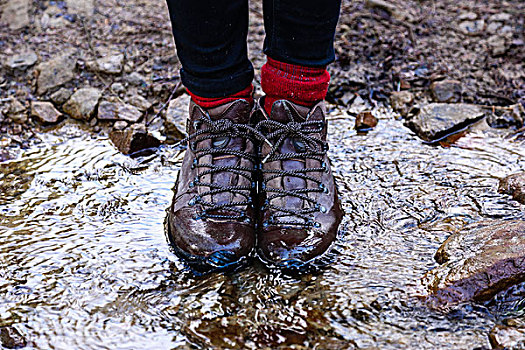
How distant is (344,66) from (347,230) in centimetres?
159

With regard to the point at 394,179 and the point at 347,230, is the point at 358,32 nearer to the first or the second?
the point at 394,179

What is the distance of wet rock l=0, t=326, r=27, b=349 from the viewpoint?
149 centimetres

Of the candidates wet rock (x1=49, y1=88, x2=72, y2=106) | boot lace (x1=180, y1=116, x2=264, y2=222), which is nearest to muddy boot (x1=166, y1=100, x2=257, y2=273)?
boot lace (x1=180, y1=116, x2=264, y2=222)

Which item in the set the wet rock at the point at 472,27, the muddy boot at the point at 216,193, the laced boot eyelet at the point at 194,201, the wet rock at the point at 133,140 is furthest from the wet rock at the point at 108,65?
the wet rock at the point at 472,27

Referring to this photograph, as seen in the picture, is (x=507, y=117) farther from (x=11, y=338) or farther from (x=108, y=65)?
(x=11, y=338)

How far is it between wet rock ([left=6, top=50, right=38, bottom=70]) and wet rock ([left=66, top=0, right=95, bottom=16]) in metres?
0.56

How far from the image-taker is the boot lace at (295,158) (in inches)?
71.3

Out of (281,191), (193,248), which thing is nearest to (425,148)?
(281,191)

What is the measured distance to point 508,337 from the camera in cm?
144

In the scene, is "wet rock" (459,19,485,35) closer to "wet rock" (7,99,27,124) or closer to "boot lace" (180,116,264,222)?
"boot lace" (180,116,264,222)

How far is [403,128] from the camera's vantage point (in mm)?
2703

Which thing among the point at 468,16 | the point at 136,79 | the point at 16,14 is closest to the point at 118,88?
the point at 136,79

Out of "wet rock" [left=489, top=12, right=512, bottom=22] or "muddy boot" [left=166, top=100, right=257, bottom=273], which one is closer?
"muddy boot" [left=166, top=100, right=257, bottom=273]

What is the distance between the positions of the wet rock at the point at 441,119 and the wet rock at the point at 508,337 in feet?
4.18
